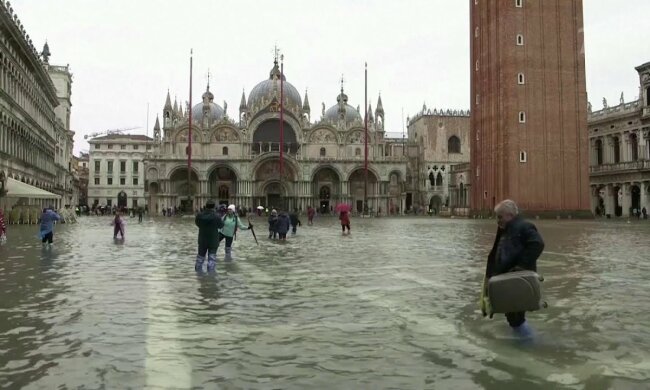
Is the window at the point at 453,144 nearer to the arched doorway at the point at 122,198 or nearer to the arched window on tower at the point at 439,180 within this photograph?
the arched window on tower at the point at 439,180

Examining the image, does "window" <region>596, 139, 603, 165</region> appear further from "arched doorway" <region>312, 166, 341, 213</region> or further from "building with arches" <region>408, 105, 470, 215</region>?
"arched doorway" <region>312, 166, 341, 213</region>

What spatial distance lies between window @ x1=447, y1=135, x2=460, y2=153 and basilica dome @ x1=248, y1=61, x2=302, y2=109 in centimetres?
2249

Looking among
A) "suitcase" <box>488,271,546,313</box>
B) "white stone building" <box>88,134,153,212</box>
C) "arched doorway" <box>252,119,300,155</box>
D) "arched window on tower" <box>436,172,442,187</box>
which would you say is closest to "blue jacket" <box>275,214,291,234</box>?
"suitcase" <box>488,271,546,313</box>

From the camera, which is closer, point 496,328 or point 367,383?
point 367,383

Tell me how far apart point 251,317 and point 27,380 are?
→ 2.95m

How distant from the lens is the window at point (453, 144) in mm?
83938

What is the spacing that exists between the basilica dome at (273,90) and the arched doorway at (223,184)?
9.08 meters

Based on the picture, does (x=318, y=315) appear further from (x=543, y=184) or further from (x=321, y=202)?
(x=321, y=202)

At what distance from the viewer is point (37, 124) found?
4762 cm

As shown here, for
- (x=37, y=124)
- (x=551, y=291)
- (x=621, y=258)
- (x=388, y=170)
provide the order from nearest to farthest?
(x=551, y=291) < (x=621, y=258) < (x=37, y=124) < (x=388, y=170)

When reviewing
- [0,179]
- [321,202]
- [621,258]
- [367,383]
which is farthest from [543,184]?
[367,383]

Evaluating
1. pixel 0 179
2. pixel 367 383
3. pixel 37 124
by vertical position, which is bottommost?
pixel 367 383

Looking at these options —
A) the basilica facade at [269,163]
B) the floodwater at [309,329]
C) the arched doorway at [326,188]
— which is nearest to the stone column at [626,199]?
the basilica facade at [269,163]

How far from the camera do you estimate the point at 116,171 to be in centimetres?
9688
